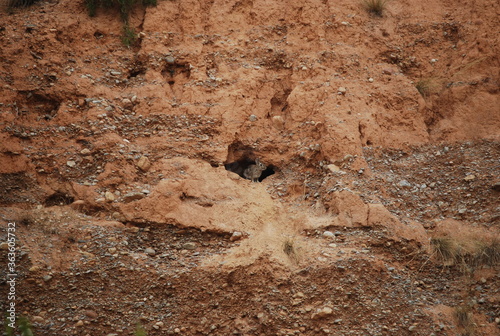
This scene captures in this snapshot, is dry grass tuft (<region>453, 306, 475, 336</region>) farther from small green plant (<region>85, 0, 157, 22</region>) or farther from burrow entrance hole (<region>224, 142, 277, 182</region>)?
small green plant (<region>85, 0, 157, 22</region>)

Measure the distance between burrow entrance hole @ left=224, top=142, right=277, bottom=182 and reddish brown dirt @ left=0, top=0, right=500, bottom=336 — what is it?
0.03 meters

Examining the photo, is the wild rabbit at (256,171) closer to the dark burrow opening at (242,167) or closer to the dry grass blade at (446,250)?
the dark burrow opening at (242,167)

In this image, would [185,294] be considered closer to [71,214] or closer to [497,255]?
[71,214]

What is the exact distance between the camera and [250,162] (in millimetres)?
6719

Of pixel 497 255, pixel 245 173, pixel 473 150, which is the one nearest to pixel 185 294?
pixel 245 173

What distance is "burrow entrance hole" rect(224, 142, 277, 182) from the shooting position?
6.56m

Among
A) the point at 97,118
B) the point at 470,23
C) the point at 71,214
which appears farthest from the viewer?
the point at 470,23

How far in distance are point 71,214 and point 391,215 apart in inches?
147

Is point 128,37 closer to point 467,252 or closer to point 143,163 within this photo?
point 143,163

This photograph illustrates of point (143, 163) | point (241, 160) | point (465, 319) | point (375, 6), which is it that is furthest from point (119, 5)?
point (465, 319)

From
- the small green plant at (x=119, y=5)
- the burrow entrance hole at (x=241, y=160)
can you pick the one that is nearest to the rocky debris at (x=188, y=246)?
the burrow entrance hole at (x=241, y=160)

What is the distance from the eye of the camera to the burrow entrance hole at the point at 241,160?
258 inches

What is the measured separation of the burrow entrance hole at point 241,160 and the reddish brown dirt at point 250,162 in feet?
0.11

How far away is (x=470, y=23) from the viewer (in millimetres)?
7234
